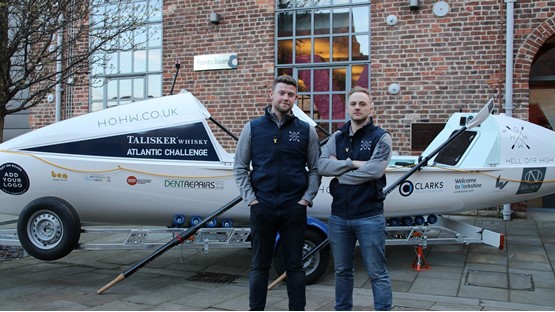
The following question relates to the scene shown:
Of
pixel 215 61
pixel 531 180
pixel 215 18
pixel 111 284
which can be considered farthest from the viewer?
pixel 215 61

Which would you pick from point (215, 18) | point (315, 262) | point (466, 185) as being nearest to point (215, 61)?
point (215, 18)

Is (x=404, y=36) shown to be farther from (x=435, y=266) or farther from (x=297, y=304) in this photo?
(x=297, y=304)

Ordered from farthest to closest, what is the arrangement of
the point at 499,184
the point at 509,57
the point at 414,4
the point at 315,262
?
the point at 414,4 < the point at 509,57 < the point at 499,184 < the point at 315,262

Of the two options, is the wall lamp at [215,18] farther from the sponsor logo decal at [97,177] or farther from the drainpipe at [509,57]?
the sponsor logo decal at [97,177]

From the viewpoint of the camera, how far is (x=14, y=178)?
17.7 feet

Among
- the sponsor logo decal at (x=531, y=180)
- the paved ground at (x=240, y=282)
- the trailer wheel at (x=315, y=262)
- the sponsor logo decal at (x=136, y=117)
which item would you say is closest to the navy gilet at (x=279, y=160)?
the paved ground at (x=240, y=282)

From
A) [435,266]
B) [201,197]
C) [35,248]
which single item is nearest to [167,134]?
[201,197]

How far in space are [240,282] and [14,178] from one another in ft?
8.57

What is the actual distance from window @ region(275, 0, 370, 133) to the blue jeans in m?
6.40

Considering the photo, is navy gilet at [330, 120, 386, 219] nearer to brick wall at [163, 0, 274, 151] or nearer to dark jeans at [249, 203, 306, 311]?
dark jeans at [249, 203, 306, 311]

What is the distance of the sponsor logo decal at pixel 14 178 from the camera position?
5391mm

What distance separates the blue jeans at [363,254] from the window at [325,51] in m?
6.40

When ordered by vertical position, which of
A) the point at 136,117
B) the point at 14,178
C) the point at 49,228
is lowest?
the point at 49,228

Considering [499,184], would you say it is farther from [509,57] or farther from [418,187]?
[509,57]
